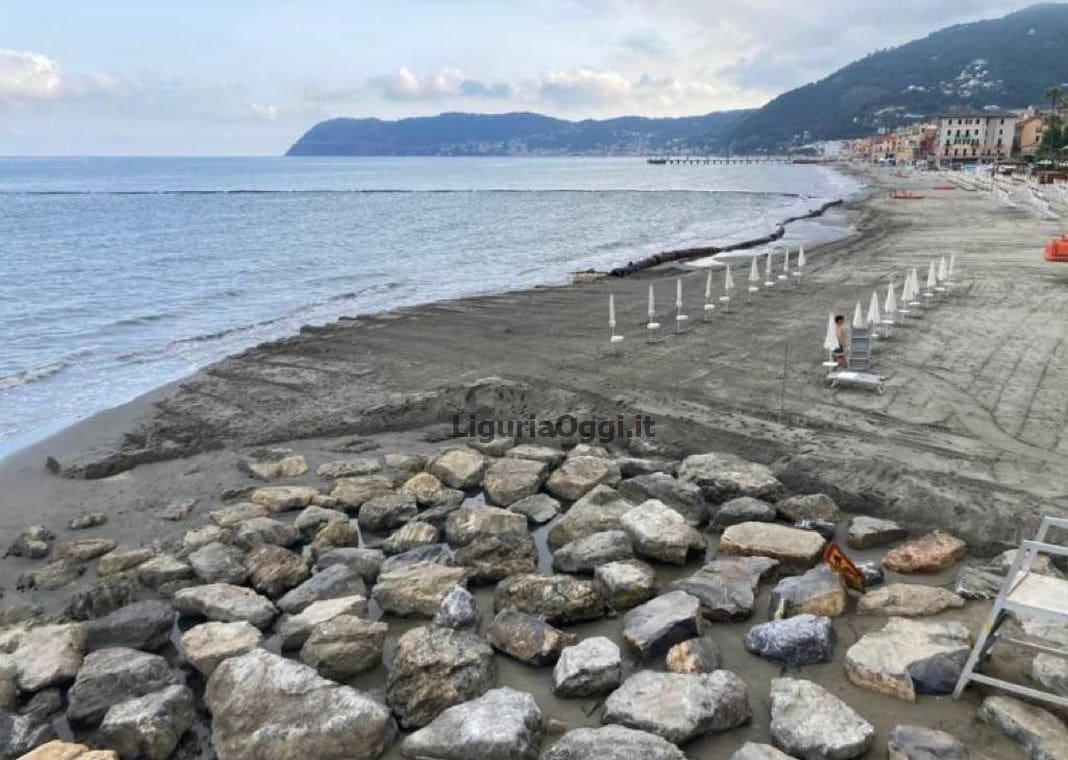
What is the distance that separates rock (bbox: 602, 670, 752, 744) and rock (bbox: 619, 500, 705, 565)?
2.41m

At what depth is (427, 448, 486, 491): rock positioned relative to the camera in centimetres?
1096

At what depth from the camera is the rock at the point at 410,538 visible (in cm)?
912

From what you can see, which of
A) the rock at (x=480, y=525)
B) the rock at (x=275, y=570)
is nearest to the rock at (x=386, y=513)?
the rock at (x=480, y=525)

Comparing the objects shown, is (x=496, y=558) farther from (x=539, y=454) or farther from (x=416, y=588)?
(x=539, y=454)

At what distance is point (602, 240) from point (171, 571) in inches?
1865

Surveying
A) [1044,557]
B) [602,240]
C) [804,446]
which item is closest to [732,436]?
[804,446]

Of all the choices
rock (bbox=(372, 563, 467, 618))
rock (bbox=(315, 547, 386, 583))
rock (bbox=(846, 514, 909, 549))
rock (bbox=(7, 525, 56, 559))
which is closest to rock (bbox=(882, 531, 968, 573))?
rock (bbox=(846, 514, 909, 549))

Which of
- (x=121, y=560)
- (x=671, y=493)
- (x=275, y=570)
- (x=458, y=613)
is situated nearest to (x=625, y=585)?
(x=458, y=613)

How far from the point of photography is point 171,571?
8523mm

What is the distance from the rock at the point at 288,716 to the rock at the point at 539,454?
5.56 m

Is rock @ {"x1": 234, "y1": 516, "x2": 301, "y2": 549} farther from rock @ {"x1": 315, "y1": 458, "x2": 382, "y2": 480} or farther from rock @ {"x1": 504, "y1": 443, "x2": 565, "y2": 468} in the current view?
rock @ {"x1": 504, "y1": 443, "x2": 565, "y2": 468}

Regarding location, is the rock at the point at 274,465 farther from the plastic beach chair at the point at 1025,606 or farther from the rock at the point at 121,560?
the plastic beach chair at the point at 1025,606

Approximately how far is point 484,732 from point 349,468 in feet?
21.9

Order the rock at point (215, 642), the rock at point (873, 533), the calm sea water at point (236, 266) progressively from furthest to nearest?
1. the calm sea water at point (236, 266)
2. the rock at point (873, 533)
3. the rock at point (215, 642)
